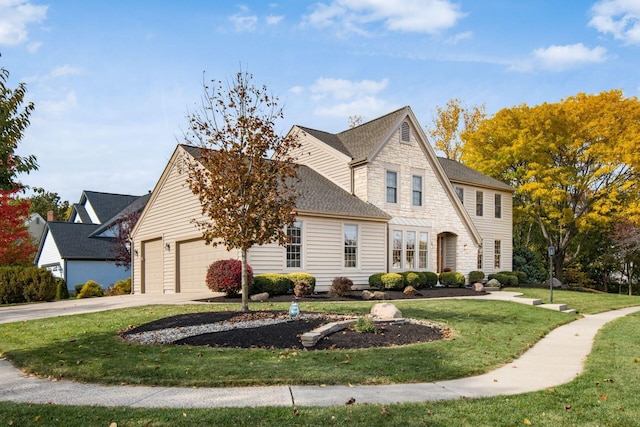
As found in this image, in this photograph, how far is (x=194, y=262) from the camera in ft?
68.2

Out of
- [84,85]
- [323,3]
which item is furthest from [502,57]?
[84,85]

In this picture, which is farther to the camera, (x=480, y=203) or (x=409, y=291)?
(x=480, y=203)

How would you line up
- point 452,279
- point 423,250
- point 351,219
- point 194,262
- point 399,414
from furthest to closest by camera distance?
point 423,250 < point 452,279 < point 351,219 < point 194,262 < point 399,414

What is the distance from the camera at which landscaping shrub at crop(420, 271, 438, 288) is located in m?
23.1

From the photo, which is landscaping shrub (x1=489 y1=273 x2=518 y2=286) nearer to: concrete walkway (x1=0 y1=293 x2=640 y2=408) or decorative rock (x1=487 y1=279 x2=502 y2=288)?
decorative rock (x1=487 y1=279 x2=502 y2=288)

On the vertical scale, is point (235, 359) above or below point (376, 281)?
above

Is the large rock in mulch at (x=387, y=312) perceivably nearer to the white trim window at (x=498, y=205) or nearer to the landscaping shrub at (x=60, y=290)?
the landscaping shrub at (x=60, y=290)

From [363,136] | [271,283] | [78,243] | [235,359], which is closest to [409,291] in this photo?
Result: [271,283]

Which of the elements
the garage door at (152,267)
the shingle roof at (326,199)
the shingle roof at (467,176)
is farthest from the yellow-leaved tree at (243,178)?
the shingle roof at (467,176)

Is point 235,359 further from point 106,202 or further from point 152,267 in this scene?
point 106,202

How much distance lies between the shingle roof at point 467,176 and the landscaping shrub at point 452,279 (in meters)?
5.94

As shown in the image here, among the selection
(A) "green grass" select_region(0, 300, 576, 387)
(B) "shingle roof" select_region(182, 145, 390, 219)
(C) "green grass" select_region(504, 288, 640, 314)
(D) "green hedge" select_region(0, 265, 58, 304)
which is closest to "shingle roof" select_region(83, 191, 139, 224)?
(D) "green hedge" select_region(0, 265, 58, 304)

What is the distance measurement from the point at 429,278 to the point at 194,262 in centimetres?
1054

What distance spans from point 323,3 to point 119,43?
5.28 metres
